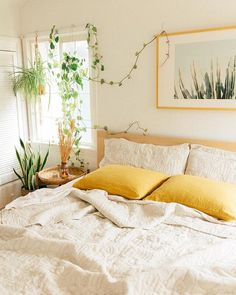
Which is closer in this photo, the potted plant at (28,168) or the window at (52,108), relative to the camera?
the window at (52,108)

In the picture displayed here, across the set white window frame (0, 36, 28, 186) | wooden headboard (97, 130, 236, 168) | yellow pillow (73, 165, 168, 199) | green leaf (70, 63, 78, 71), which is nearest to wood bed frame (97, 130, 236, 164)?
wooden headboard (97, 130, 236, 168)

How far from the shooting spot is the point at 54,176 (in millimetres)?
3217

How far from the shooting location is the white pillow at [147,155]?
256cm

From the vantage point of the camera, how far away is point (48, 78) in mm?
3564

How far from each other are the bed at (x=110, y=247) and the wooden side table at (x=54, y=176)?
0.65 metres

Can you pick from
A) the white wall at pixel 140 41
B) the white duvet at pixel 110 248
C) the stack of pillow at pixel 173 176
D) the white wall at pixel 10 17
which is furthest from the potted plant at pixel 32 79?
the white duvet at pixel 110 248

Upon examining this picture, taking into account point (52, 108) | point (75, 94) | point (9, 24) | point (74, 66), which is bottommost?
point (52, 108)

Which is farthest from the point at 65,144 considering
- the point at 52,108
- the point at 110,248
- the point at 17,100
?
the point at 110,248

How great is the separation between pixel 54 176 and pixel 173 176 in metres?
1.37

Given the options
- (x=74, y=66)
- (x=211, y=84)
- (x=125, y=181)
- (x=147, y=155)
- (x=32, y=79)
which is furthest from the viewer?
(x=32, y=79)

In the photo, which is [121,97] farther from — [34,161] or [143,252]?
[143,252]

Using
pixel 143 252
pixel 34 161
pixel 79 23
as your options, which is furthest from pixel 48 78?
pixel 143 252

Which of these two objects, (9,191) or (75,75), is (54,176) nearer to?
(9,191)

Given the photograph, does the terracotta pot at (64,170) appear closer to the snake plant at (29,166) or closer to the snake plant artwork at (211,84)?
the snake plant at (29,166)
